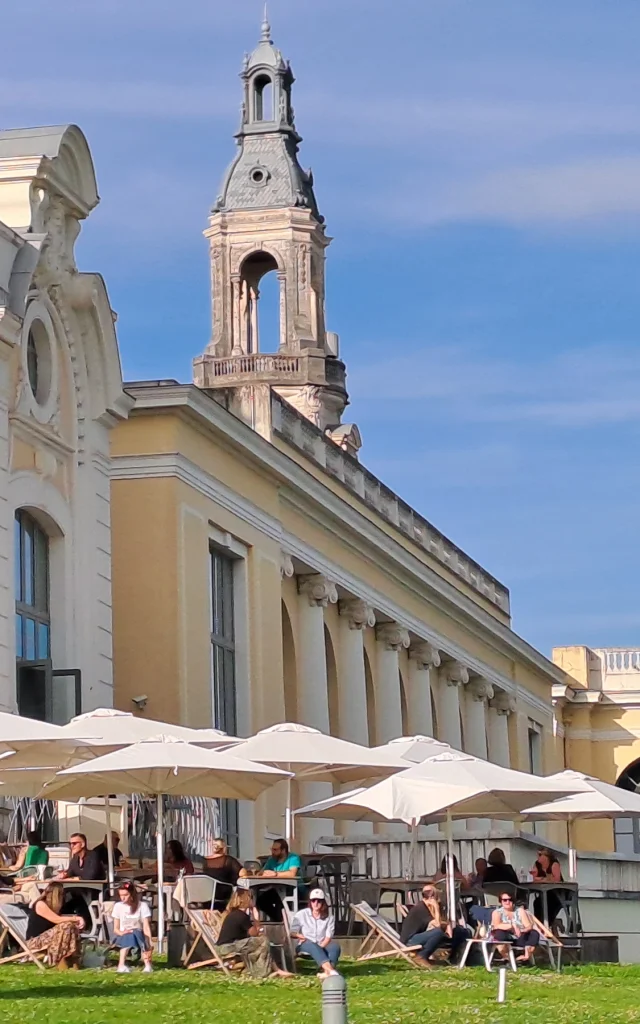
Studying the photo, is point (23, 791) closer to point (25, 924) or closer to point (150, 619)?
point (25, 924)

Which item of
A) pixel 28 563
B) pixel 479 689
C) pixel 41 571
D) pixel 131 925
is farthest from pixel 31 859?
pixel 479 689

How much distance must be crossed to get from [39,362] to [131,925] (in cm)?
1089

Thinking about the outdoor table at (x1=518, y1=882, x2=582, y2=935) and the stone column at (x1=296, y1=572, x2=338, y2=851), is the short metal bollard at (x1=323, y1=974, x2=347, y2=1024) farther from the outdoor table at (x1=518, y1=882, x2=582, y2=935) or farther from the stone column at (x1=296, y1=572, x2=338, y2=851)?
the stone column at (x1=296, y1=572, x2=338, y2=851)

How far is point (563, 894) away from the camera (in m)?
26.0

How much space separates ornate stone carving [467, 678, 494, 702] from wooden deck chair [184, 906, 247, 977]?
39.2 m

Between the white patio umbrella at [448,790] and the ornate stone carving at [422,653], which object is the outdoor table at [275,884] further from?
the ornate stone carving at [422,653]

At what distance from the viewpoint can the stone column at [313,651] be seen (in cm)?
4253

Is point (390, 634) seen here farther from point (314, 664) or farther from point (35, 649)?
point (35, 649)

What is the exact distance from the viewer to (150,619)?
35.0m

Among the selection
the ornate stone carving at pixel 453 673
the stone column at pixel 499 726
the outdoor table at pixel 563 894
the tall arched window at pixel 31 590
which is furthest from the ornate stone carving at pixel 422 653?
the outdoor table at pixel 563 894

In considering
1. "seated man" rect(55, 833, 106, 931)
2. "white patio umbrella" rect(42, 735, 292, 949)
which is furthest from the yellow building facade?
"seated man" rect(55, 833, 106, 931)

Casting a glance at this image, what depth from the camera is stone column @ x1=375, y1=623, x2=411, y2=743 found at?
48844 mm

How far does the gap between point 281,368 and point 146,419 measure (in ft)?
131

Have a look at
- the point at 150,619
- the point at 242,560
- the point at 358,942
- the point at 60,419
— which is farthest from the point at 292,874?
the point at 242,560
